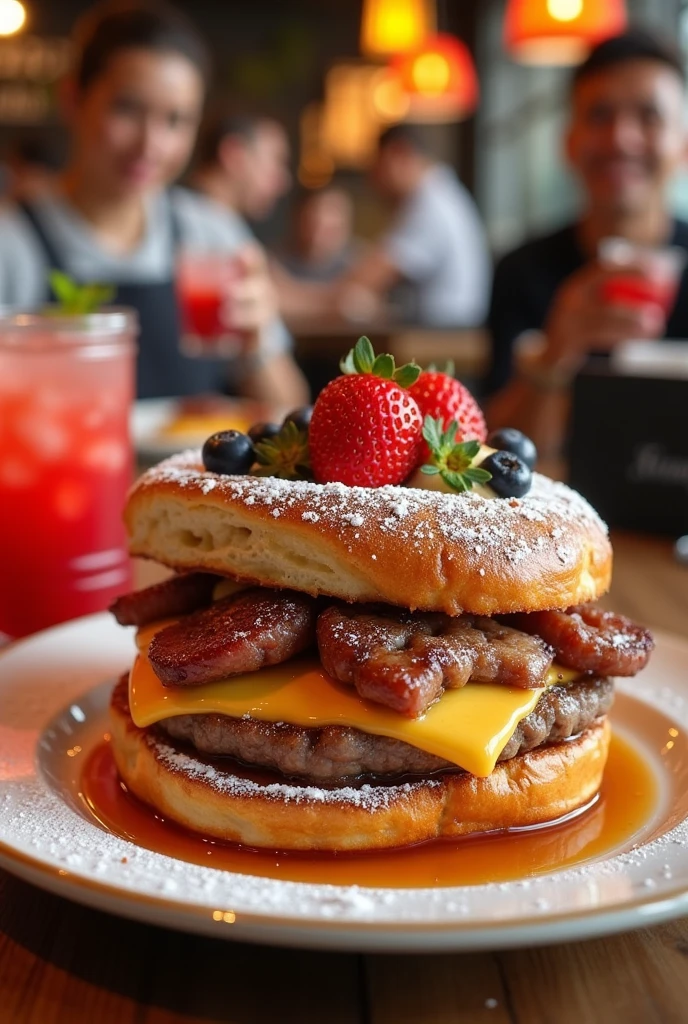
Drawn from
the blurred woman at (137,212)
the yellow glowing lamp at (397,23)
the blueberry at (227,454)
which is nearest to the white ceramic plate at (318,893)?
the blueberry at (227,454)

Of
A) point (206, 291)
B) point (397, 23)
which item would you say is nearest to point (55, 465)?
point (206, 291)

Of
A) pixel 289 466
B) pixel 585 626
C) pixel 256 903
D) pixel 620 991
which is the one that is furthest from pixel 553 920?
pixel 289 466

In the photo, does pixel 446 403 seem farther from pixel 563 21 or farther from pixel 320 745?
pixel 563 21

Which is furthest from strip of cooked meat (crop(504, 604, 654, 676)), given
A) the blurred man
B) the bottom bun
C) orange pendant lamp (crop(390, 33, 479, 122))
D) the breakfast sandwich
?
orange pendant lamp (crop(390, 33, 479, 122))

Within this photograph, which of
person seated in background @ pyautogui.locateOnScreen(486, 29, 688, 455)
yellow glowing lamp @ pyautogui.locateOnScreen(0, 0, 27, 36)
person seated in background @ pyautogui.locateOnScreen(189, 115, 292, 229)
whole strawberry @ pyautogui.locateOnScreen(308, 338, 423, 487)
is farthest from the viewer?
person seated in background @ pyautogui.locateOnScreen(189, 115, 292, 229)

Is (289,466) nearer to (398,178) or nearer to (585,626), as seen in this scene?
(585,626)

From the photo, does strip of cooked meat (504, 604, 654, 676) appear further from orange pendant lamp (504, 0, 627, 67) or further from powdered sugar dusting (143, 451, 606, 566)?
orange pendant lamp (504, 0, 627, 67)
